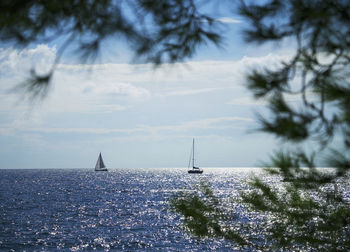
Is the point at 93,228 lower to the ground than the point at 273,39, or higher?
lower

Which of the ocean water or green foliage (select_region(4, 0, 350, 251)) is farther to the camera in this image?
the ocean water

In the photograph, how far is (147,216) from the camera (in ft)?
120

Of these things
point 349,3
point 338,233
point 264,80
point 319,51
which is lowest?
point 338,233

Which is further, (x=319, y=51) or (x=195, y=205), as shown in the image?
(x=195, y=205)

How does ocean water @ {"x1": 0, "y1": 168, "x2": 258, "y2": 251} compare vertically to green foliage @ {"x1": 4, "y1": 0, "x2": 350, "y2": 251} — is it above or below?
below

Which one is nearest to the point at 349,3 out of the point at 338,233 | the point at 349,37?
the point at 349,37

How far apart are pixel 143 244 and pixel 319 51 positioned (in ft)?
76.2

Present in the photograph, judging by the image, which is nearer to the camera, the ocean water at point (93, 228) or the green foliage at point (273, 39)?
the green foliage at point (273, 39)

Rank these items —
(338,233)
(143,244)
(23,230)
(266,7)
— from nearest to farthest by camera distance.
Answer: (266,7), (338,233), (143,244), (23,230)

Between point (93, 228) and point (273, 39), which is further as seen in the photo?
point (93, 228)

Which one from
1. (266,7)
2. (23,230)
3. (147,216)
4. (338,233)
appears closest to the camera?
(266,7)

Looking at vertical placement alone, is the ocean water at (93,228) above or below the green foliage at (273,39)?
below

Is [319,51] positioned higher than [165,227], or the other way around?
[319,51]

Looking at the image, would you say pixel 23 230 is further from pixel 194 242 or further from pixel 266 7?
pixel 266 7
